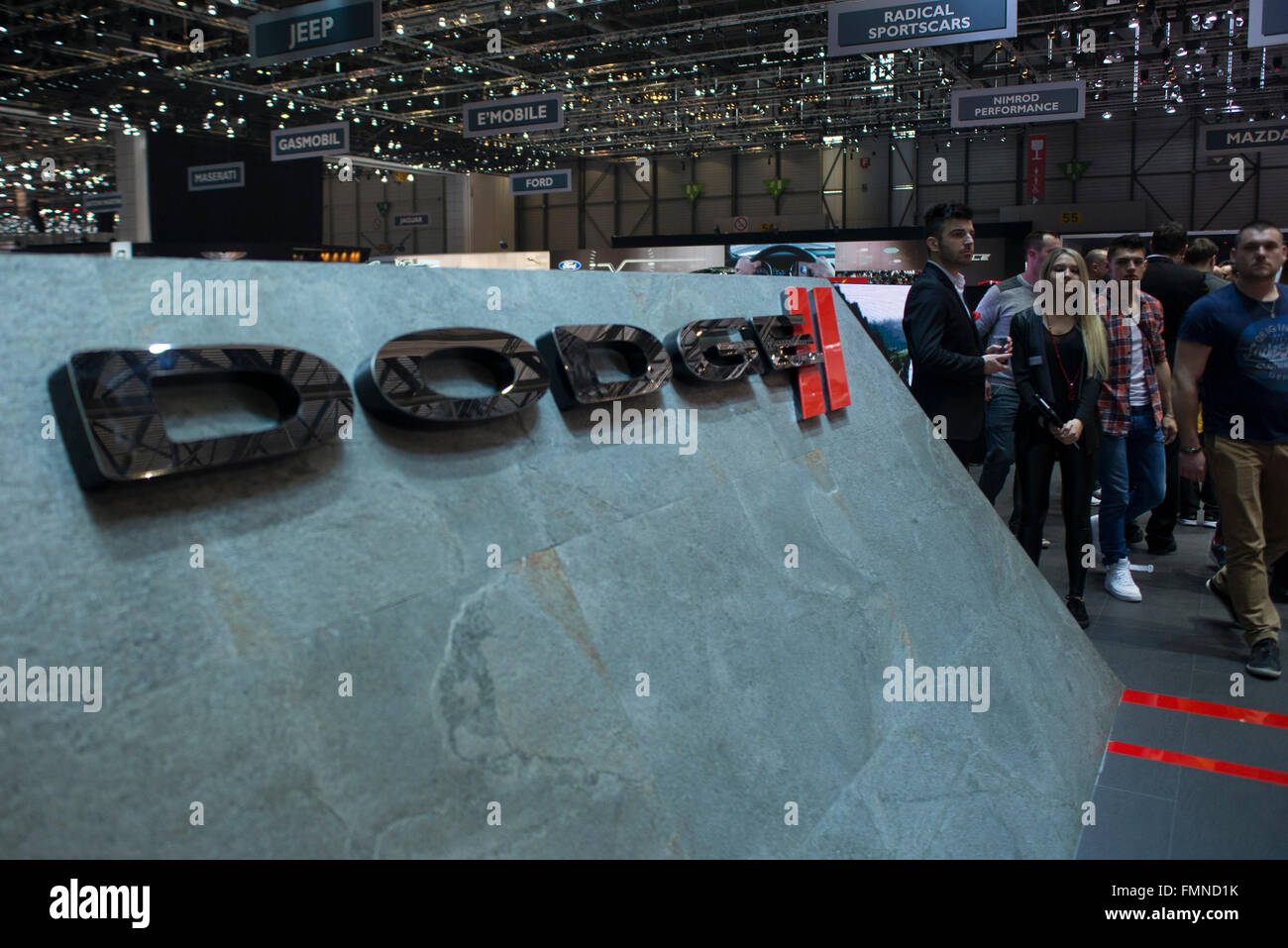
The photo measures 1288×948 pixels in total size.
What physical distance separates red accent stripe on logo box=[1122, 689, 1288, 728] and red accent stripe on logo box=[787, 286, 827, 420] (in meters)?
1.77

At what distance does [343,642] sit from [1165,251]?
228 inches

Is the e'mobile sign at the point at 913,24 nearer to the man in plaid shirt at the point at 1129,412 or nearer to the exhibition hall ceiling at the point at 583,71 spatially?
the man in plaid shirt at the point at 1129,412

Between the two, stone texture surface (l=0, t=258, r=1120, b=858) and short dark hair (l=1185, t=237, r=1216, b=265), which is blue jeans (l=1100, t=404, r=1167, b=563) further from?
stone texture surface (l=0, t=258, r=1120, b=858)

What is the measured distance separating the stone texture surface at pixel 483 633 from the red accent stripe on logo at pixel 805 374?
2.2 inches

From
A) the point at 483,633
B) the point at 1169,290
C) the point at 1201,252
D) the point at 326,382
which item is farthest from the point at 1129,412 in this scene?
the point at 326,382

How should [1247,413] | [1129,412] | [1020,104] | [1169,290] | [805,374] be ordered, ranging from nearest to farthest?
[805,374] < [1247,413] < [1129,412] < [1169,290] < [1020,104]

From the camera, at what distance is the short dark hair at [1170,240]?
568 cm

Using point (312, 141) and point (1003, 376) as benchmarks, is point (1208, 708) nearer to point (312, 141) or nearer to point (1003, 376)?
point (1003, 376)

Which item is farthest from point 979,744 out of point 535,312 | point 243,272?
point 243,272

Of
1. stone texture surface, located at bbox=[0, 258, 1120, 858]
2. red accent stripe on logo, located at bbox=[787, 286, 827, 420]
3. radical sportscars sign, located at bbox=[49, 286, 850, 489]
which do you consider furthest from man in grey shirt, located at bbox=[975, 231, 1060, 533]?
radical sportscars sign, located at bbox=[49, 286, 850, 489]

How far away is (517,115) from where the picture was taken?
44.5 ft

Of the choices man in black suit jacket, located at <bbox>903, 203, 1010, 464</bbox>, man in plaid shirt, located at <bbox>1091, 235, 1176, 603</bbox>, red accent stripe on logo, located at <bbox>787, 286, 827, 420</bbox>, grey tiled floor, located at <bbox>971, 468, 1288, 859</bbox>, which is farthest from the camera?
man in plaid shirt, located at <bbox>1091, 235, 1176, 603</bbox>

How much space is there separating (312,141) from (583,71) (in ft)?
18.8

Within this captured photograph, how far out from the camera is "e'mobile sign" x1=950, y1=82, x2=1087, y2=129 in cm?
1141
